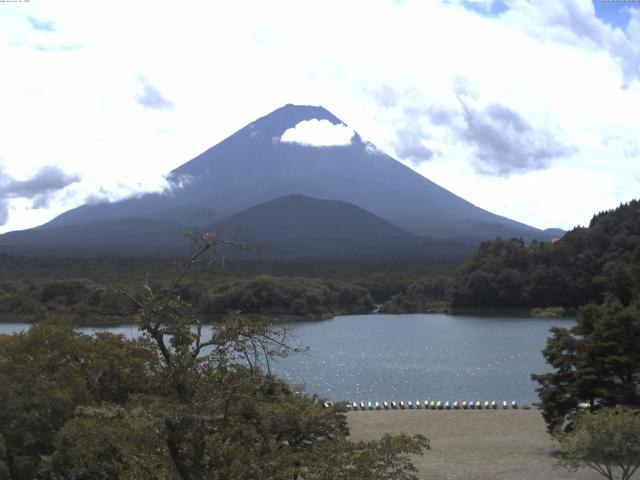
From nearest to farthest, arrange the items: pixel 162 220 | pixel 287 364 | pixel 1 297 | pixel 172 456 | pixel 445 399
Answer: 1. pixel 172 456
2. pixel 445 399
3. pixel 287 364
4. pixel 1 297
5. pixel 162 220

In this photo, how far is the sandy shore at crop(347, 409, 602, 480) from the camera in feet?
46.3

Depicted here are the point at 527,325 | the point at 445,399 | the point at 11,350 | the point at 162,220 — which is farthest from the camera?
the point at 162,220

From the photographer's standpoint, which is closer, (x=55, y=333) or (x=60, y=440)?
(x=60, y=440)

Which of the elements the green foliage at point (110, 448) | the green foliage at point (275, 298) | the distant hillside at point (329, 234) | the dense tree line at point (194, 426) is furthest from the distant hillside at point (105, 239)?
the dense tree line at point (194, 426)

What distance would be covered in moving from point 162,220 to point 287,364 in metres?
104

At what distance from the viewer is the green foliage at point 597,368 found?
15086 millimetres

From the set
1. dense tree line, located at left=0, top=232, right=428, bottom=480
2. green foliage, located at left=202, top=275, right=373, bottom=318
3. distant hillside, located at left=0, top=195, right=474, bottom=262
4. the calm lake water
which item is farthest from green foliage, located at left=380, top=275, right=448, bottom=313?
dense tree line, located at left=0, top=232, right=428, bottom=480

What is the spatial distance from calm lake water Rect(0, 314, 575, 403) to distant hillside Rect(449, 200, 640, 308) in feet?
28.6

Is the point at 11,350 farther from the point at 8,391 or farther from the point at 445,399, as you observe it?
the point at 445,399

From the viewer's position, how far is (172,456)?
638 cm

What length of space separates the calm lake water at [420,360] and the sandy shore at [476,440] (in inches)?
124

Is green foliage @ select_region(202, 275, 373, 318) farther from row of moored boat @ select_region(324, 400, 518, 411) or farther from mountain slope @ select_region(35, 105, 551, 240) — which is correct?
mountain slope @ select_region(35, 105, 551, 240)

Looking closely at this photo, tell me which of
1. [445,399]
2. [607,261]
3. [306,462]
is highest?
[607,261]

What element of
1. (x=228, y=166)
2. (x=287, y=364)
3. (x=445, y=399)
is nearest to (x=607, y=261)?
(x=287, y=364)
